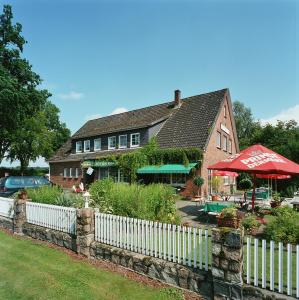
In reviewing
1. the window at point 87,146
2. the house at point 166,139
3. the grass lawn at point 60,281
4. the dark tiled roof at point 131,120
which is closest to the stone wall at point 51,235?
the grass lawn at point 60,281

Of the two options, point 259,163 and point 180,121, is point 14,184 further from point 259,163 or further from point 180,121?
point 180,121

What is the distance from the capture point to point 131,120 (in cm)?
3309

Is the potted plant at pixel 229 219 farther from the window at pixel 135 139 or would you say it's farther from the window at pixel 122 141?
the window at pixel 122 141

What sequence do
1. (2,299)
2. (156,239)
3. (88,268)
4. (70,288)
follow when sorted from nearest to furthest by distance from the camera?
(2,299) < (70,288) < (156,239) < (88,268)

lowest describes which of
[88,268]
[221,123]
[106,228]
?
[88,268]

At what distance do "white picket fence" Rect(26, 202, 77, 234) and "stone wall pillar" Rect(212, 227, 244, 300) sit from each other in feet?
17.3

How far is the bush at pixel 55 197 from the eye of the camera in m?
11.4

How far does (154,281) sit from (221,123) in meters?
22.3

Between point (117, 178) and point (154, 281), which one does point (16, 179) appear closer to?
point (117, 178)

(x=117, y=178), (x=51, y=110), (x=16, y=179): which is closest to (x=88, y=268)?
(x=16, y=179)

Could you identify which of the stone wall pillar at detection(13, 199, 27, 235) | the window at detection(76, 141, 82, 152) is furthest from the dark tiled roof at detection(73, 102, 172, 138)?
the stone wall pillar at detection(13, 199, 27, 235)

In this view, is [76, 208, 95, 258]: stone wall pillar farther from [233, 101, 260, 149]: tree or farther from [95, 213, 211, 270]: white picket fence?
[233, 101, 260, 149]: tree

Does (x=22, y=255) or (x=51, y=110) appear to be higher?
(x=51, y=110)

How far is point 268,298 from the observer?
534cm
